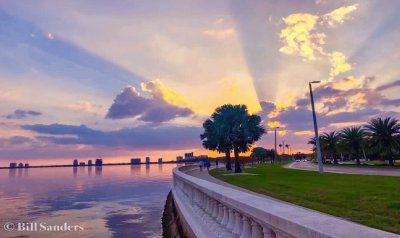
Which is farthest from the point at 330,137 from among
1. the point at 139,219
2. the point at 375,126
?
A: the point at 139,219

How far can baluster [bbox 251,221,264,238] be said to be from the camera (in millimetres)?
4654

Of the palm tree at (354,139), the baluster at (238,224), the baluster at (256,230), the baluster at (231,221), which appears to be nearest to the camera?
the baluster at (256,230)

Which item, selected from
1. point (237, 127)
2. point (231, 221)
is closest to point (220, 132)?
point (237, 127)

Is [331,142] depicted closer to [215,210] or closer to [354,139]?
[354,139]

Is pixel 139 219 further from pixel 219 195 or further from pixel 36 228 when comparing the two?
pixel 219 195

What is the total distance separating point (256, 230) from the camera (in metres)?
4.71

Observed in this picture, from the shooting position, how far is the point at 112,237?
24531 mm

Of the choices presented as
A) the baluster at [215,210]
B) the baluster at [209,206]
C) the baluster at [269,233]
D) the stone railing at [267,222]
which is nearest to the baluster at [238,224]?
the stone railing at [267,222]

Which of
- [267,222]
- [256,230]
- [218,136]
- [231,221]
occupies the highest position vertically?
[218,136]

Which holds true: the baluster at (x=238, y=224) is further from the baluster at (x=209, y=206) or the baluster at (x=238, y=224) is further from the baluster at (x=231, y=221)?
the baluster at (x=209, y=206)

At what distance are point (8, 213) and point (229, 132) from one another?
28590mm

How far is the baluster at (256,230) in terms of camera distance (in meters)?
4.65

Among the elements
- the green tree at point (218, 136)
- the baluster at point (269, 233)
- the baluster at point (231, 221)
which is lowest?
the baluster at point (231, 221)

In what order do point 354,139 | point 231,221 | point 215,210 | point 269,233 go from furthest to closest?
point 354,139 → point 215,210 → point 231,221 → point 269,233
